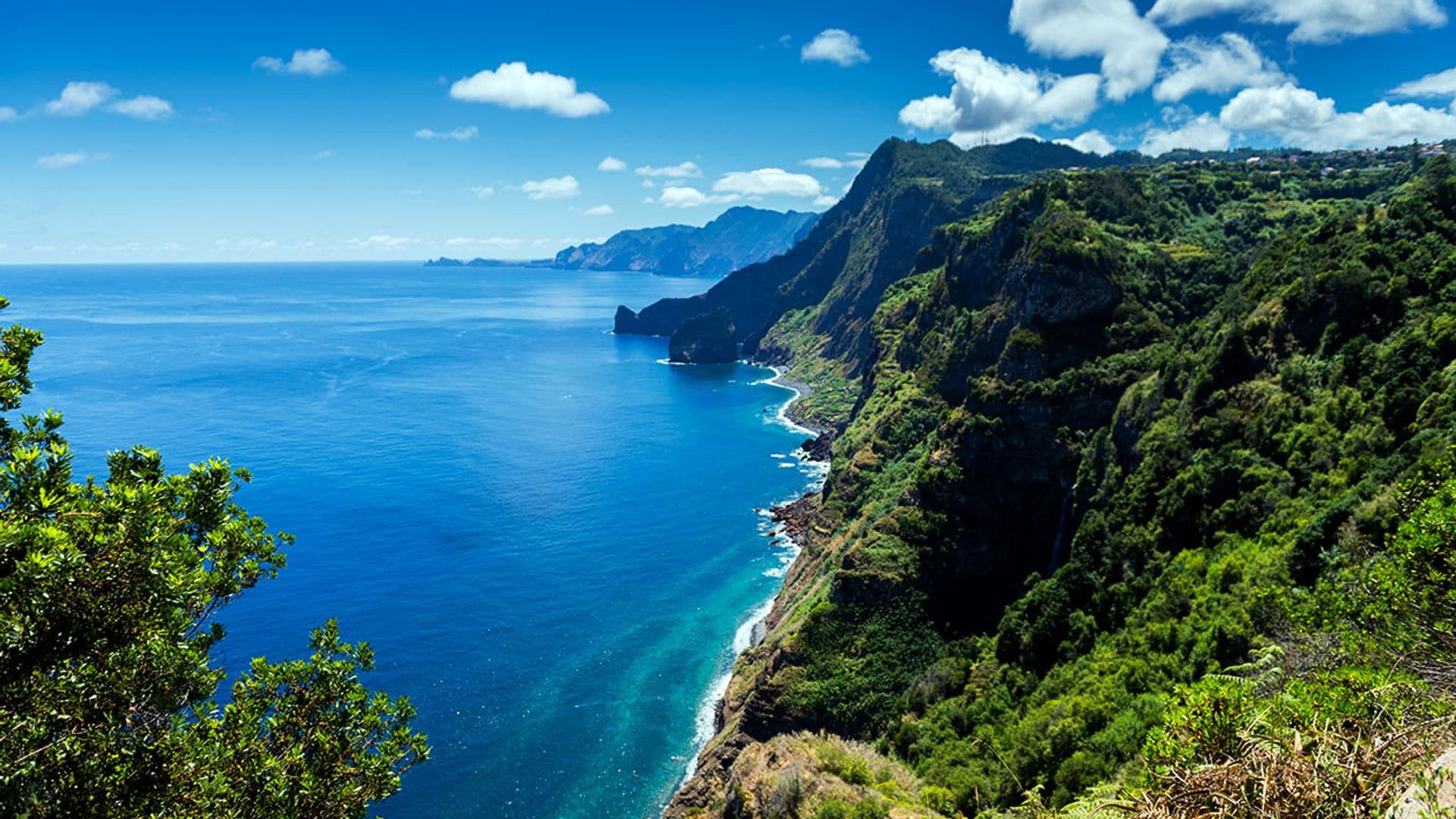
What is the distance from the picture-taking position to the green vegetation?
37.2ft

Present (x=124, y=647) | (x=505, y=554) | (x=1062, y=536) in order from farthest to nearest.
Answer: (x=505, y=554)
(x=1062, y=536)
(x=124, y=647)

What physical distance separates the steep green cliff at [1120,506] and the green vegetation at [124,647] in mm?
16257

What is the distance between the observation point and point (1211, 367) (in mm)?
59344

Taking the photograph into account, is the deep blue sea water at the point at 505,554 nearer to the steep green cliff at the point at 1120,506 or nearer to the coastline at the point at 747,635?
the coastline at the point at 747,635

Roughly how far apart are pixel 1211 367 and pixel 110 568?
2669 inches

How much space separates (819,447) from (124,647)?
145m

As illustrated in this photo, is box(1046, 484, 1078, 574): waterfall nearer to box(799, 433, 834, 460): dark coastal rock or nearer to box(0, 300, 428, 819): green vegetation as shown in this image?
box(0, 300, 428, 819): green vegetation

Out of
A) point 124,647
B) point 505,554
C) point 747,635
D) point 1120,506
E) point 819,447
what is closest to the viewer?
point 124,647

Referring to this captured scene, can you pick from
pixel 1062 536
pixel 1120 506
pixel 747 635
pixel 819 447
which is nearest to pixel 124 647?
pixel 1120 506

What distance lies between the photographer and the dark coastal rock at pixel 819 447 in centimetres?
15088

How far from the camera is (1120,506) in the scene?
6219 cm

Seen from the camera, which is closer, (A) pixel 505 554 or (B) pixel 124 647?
(B) pixel 124 647

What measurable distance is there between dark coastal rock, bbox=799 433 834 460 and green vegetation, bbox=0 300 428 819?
135 meters

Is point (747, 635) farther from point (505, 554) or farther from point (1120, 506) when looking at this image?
point (1120, 506)
